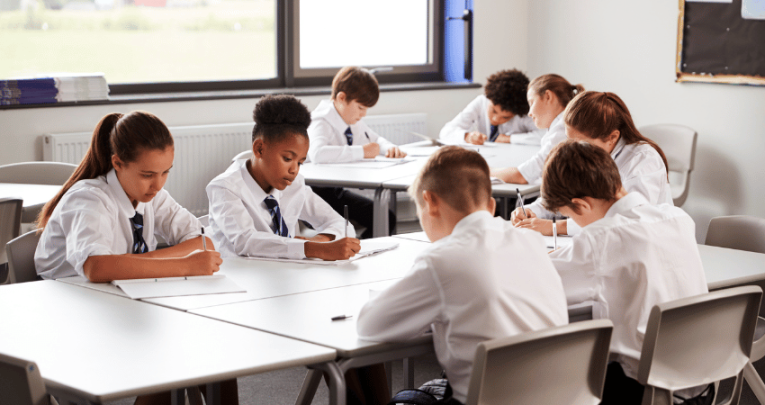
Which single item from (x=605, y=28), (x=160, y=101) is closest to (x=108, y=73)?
(x=160, y=101)

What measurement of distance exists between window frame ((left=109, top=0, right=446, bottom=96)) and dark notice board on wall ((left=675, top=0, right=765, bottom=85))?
1.96m

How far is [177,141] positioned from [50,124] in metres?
0.76

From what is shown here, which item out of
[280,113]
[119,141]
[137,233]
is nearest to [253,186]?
[280,113]

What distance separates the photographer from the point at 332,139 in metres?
4.69

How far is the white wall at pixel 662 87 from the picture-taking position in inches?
205

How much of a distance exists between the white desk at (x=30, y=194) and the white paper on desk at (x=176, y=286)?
127 centimetres

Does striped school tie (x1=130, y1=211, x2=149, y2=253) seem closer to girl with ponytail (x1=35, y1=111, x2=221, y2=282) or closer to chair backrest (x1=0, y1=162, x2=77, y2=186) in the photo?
girl with ponytail (x1=35, y1=111, x2=221, y2=282)

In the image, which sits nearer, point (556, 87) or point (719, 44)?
point (556, 87)

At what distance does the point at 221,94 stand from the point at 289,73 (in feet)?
2.18

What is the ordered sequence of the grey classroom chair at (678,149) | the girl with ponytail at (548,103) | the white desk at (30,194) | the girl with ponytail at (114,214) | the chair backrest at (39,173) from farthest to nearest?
the grey classroom chair at (678,149) < the girl with ponytail at (548,103) < the chair backrest at (39,173) < the white desk at (30,194) < the girl with ponytail at (114,214)

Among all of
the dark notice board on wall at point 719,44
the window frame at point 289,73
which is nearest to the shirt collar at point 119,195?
the window frame at point 289,73

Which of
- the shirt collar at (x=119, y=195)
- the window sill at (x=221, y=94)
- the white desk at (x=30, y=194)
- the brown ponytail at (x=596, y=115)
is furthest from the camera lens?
the window sill at (x=221, y=94)

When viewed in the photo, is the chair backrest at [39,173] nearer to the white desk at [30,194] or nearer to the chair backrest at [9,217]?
the white desk at [30,194]

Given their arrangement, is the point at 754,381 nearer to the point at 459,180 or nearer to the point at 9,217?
the point at 459,180
